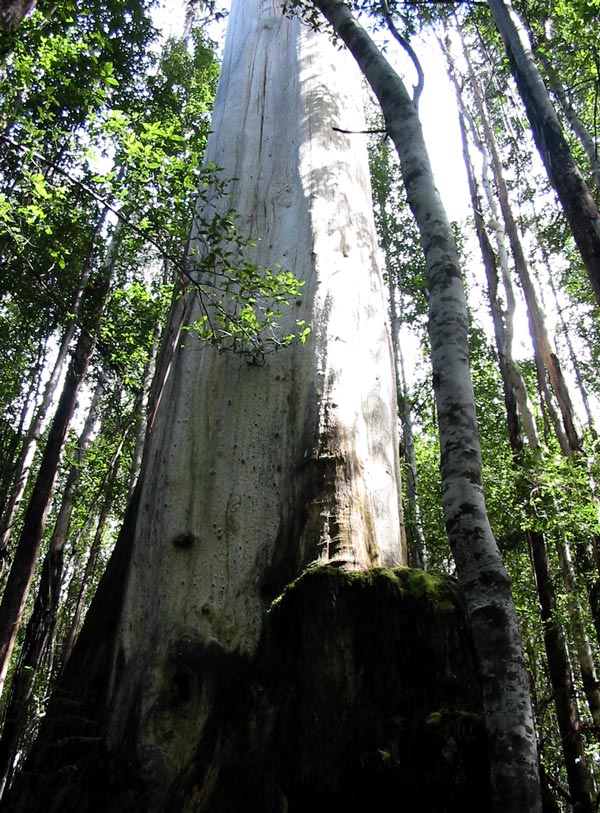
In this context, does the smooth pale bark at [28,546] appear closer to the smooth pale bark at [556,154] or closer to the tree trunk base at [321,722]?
the tree trunk base at [321,722]

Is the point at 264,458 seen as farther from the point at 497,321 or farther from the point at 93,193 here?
the point at 497,321

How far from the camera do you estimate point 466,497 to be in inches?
99.3

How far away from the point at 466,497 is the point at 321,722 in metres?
1.03

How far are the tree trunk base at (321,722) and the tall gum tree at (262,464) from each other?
3.1 inches

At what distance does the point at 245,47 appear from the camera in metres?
7.18

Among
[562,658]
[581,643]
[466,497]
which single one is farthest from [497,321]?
[466,497]

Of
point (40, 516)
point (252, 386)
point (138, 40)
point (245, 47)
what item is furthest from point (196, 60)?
point (252, 386)

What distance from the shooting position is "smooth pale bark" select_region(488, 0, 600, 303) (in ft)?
12.6

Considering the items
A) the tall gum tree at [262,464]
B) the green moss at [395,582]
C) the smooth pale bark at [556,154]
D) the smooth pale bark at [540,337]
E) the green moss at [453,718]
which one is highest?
the smooth pale bark at [540,337]

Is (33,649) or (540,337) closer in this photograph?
(33,649)

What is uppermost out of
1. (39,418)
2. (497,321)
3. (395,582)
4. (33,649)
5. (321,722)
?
(497,321)

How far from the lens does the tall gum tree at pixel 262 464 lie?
319 centimetres

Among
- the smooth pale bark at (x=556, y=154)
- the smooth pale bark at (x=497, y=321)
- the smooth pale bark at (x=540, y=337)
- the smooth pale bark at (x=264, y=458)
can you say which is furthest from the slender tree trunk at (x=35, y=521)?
the smooth pale bark at (x=540, y=337)

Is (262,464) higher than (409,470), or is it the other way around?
(409,470)
